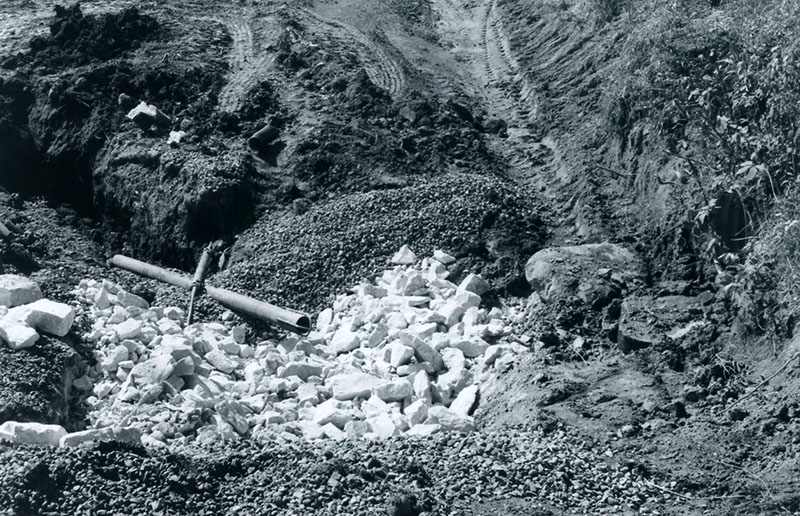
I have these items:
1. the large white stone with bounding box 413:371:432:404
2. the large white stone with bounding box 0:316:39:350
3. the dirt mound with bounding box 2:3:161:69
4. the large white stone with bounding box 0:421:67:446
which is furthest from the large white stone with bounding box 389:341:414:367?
the dirt mound with bounding box 2:3:161:69

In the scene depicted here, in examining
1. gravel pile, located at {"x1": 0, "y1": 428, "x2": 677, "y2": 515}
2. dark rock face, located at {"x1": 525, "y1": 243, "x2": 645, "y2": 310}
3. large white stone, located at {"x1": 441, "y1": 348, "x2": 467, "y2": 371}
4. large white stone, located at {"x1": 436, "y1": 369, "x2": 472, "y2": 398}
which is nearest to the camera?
gravel pile, located at {"x1": 0, "y1": 428, "x2": 677, "y2": 515}

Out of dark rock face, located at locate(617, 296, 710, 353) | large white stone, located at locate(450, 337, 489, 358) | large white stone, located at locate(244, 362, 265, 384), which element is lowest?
large white stone, located at locate(244, 362, 265, 384)

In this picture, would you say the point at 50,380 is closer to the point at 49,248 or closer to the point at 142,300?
the point at 142,300

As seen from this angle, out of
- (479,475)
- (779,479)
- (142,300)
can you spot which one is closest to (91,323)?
(142,300)

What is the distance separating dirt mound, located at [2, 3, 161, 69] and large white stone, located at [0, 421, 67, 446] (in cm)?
806

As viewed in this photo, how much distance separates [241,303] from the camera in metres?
9.79

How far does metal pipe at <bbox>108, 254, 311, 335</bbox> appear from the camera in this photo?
9414mm

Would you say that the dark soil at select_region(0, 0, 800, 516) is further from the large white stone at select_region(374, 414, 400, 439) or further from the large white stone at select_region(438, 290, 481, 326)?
the large white stone at select_region(374, 414, 400, 439)

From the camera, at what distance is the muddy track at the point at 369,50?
1356 centimetres

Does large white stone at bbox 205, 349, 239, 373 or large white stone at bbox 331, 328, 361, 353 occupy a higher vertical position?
large white stone at bbox 331, 328, 361, 353

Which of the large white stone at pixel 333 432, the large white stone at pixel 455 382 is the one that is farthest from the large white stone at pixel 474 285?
the large white stone at pixel 333 432

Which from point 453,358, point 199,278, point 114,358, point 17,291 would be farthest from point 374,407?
point 17,291

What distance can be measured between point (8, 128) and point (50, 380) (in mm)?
6290

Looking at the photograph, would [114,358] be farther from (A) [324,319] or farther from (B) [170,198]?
(B) [170,198]
